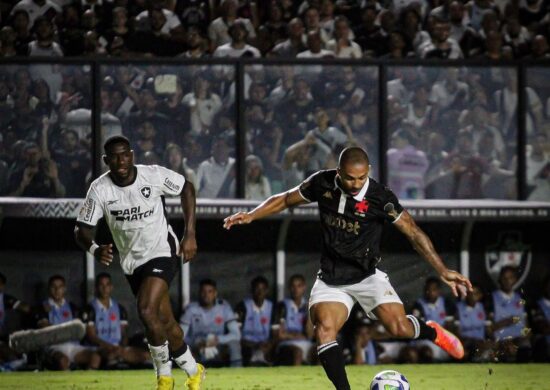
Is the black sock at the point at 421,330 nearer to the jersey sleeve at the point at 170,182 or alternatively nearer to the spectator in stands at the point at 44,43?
the jersey sleeve at the point at 170,182

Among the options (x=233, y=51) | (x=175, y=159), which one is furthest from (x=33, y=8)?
(x=175, y=159)

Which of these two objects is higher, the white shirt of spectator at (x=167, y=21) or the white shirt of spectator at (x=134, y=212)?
the white shirt of spectator at (x=167, y=21)

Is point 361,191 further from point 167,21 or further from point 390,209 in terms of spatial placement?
point 167,21

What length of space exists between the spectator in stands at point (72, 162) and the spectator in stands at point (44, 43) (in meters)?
0.92

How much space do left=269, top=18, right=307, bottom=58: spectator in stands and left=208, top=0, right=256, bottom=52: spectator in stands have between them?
0.39 metres

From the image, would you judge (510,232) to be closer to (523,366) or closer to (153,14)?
(523,366)

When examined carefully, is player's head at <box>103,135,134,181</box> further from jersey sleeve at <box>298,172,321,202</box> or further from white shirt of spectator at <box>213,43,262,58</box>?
white shirt of spectator at <box>213,43,262,58</box>

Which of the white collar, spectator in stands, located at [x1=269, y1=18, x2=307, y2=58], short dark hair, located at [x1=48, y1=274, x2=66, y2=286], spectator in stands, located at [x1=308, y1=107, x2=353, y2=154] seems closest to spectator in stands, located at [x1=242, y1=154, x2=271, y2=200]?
spectator in stands, located at [x1=308, y1=107, x2=353, y2=154]

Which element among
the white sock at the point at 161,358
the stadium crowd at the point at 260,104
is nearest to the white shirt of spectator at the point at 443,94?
the stadium crowd at the point at 260,104

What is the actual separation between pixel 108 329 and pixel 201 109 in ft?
8.99

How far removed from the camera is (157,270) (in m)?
9.44

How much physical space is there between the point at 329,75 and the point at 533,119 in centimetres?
233

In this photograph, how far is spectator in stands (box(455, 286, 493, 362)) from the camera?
1370cm

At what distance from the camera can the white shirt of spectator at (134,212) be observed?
→ 9531 millimetres
